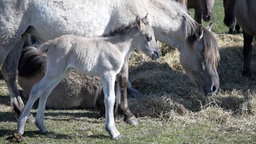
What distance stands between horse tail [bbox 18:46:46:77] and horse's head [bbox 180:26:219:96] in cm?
200

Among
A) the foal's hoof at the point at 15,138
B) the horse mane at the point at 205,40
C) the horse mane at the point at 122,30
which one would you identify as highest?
the horse mane at the point at 122,30

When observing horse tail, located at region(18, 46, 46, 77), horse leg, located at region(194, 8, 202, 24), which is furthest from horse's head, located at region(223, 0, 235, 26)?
horse tail, located at region(18, 46, 46, 77)

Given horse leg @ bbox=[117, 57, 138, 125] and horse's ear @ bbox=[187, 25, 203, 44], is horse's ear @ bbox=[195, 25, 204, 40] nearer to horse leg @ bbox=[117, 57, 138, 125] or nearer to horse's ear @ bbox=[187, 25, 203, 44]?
horse's ear @ bbox=[187, 25, 203, 44]

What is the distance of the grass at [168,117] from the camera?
636 centimetres

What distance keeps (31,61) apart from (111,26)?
155 centimetres

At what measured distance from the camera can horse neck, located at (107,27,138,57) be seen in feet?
20.9

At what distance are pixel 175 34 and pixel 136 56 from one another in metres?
3.46

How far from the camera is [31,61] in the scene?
7.94 meters

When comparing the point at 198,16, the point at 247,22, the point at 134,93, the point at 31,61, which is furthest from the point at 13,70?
the point at 198,16

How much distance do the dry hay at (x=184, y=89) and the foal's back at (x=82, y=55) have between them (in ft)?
5.15

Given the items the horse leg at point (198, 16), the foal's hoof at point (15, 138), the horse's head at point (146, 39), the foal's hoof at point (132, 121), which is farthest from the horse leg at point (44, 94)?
the horse leg at point (198, 16)

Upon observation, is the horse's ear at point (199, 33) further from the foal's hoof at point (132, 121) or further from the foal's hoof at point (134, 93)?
the foal's hoof at point (134, 93)

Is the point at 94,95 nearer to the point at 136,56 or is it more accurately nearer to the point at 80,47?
the point at 80,47

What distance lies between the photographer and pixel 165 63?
10133mm
